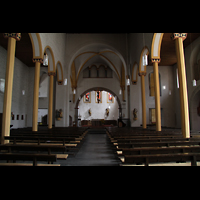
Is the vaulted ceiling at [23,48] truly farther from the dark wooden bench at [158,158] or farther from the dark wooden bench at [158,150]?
the dark wooden bench at [158,158]

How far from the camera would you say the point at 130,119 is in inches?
556

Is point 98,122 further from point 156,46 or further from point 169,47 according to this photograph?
point 156,46

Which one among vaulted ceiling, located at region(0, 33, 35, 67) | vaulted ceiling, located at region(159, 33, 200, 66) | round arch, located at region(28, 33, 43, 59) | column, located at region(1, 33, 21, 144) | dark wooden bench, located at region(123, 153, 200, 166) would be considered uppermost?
vaulted ceiling, located at region(159, 33, 200, 66)

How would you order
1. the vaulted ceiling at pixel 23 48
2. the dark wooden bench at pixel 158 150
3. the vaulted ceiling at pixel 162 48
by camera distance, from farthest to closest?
the vaulted ceiling at pixel 162 48, the vaulted ceiling at pixel 23 48, the dark wooden bench at pixel 158 150

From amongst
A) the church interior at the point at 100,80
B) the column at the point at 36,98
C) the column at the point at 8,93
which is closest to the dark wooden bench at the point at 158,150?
the church interior at the point at 100,80

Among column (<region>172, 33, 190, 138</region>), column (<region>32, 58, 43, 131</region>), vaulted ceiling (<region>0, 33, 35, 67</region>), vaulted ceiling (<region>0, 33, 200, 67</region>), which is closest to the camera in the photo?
column (<region>172, 33, 190, 138</region>)

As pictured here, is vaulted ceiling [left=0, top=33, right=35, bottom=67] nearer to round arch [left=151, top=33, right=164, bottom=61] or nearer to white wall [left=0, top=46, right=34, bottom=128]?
white wall [left=0, top=46, right=34, bottom=128]

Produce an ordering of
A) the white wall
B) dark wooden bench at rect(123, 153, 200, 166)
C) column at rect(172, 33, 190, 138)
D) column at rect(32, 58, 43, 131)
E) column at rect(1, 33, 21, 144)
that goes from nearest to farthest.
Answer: dark wooden bench at rect(123, 153, 200, 166), column at rect(1, 33, 21, 144), column at rect(172, 33, 190, 138), column at rect(32, 58, 43, 131), the white wall

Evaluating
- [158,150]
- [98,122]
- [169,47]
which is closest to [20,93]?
[98,122]

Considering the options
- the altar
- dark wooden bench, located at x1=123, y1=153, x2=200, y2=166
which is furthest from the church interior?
the altar

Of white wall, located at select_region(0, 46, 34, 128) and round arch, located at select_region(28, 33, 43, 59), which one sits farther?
white wall, located at select_region(0, 46, 34, 128)
